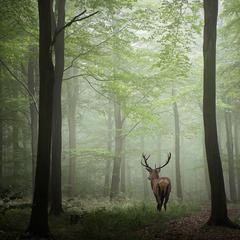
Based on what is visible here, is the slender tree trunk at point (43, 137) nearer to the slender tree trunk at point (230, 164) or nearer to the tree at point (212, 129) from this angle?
the tree at point (212, 129)

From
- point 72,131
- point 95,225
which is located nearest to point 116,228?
point 95,225

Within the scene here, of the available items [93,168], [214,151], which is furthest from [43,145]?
[93,168]

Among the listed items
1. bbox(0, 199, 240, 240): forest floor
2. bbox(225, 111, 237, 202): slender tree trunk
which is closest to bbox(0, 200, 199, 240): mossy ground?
bbox(0, 199, 240, 240): forest floor

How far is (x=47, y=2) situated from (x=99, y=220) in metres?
6.93

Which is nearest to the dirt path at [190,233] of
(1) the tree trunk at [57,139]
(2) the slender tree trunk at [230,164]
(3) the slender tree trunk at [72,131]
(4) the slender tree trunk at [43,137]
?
(4) the slender tree trunk at [43,137]

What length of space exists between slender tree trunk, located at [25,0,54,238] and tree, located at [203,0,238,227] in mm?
5149

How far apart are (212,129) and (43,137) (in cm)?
546

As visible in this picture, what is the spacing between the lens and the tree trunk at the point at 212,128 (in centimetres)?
1068

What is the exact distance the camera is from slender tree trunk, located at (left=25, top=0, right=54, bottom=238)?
9.12 m

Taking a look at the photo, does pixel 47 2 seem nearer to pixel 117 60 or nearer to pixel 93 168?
pixel 117 60

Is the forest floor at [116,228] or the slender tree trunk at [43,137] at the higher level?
the slender tree trunk at [43,137]

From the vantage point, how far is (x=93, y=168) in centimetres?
3184

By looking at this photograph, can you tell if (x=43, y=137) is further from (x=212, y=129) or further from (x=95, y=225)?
(x=212, y=129)

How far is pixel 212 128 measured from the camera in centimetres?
1116
